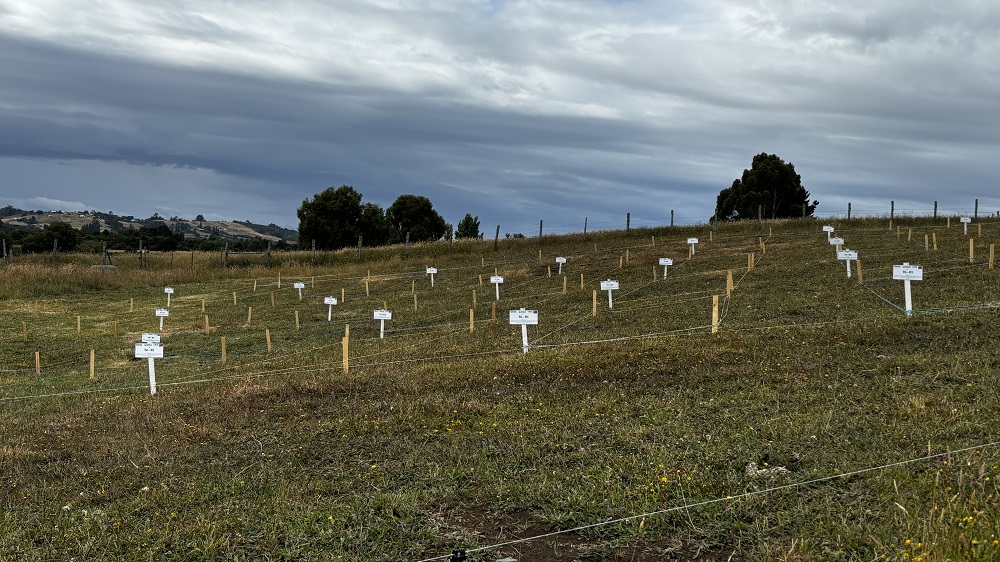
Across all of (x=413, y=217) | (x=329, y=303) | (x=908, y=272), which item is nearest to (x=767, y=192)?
(x=413, y=217)

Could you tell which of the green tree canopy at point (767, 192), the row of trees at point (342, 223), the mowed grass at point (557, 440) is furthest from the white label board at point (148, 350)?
the green tree canopy at point (767, 192)

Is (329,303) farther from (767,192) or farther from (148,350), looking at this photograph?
(767,192)

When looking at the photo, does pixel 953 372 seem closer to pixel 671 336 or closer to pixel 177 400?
pixel 671 336

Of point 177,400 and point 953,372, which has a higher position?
point 953,372

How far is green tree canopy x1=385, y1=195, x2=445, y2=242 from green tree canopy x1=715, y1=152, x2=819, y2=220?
39.5 meters

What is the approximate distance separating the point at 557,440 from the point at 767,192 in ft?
296

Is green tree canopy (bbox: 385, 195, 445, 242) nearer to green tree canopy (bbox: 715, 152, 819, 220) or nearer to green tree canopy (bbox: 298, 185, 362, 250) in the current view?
green tree canopy (bbox: 298, 185, 362, 250)

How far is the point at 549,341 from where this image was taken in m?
22.8

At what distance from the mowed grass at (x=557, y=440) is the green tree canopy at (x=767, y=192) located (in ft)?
223

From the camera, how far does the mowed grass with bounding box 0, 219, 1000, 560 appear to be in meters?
7.63

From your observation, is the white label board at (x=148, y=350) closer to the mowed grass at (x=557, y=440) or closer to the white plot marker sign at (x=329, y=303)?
the mowed grass at (x=557, y=440)

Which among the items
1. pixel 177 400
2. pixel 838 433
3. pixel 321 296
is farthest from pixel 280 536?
pixel 321 296

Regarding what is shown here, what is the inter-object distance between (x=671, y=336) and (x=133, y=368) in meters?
17.8

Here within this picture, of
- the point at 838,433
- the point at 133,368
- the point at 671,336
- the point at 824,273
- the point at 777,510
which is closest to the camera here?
the point at 777,510
